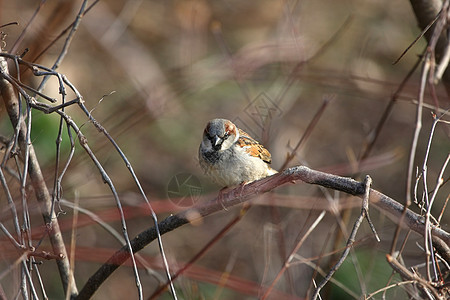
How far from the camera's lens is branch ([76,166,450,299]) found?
166cm

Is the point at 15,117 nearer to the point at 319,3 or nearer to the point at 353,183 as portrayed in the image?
the point at 353,183

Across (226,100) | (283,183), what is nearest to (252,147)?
(283,183)

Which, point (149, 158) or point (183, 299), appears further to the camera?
point (149, 158)

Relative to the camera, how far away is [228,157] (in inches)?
124

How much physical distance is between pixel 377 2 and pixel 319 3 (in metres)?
0.68

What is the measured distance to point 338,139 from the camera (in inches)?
267

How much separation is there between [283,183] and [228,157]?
1.18m

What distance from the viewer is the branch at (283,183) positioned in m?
1.66

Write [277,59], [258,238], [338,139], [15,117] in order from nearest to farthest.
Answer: [15,117] → [277,59] → [258,238] → [338,139]

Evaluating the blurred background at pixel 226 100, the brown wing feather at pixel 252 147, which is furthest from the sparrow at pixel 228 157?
the blurred background at pixel 226 100

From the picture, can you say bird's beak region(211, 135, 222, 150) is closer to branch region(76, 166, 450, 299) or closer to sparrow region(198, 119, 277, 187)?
sparrow region(198, 119, 277, 187)

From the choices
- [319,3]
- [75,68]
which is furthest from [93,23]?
[319,3]

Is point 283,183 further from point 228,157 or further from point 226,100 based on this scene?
point 226,100

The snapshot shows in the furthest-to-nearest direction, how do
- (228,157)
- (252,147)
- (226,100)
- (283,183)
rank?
(226,100) → (252,147) → (228,157) → (283,183)
